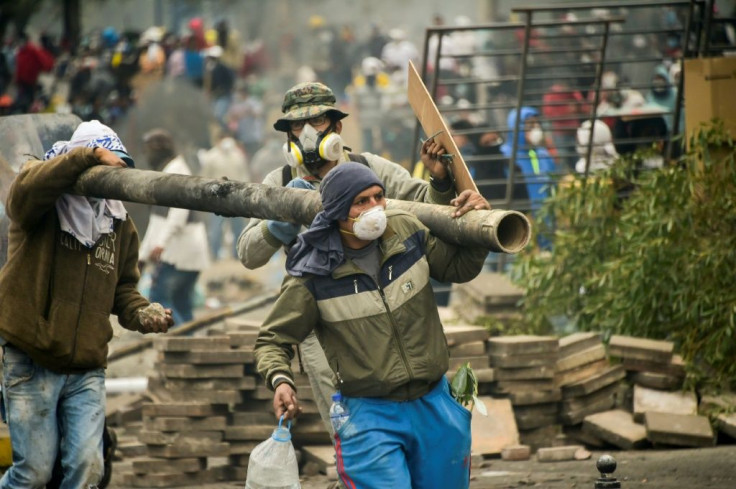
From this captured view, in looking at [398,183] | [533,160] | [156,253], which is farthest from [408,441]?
[533,160]

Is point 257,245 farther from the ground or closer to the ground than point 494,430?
farther from the ground

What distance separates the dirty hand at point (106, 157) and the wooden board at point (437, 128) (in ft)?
4.63

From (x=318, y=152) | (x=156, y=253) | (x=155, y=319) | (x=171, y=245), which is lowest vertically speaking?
(x=155, y=319)

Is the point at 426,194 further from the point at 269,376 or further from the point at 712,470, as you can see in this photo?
the point at 712,470

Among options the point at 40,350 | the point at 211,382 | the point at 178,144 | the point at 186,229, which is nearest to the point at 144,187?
the point at 40,350

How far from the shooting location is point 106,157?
5.77 m

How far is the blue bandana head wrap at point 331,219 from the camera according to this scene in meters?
5.09

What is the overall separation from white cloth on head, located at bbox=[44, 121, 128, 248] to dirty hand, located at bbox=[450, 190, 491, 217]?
185 cm

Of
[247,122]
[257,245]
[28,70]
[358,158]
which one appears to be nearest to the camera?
[257,245]

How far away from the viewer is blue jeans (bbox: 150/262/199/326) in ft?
40.0

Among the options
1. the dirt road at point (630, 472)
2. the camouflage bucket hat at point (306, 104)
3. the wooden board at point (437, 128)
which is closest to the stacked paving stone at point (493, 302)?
the dirt road at point (630, 472)

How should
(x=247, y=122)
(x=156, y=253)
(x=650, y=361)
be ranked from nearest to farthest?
1. (x=650, y=361)
2. (x=156, y=253)
3. (x=247, y=122)

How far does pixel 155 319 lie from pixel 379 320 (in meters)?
1.39

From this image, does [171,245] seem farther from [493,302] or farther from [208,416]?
[208,416]
